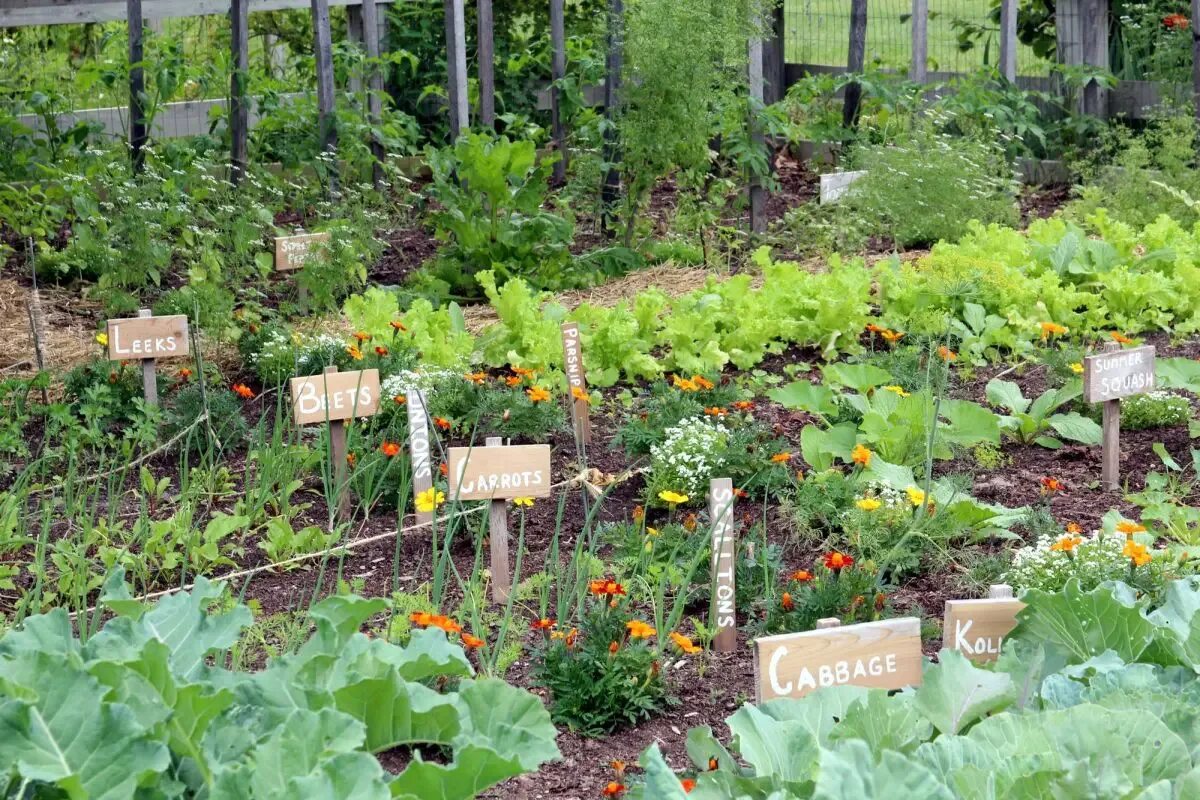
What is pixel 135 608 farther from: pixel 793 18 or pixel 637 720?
pixel 793 18

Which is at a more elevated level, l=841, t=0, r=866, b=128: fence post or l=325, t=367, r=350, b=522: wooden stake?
l=841, t=0, r=866, b=128: fence post

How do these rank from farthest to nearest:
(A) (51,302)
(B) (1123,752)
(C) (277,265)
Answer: (A) (51,302), (C) (277,265), (B) (1123,752)

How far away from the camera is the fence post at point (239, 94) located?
723 cm

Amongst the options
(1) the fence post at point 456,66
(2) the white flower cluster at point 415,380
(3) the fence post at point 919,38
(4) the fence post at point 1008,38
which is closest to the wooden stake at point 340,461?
(2) the white flower cluster at point 415,380

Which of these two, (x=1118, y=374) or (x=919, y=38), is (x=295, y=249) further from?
(x=919, y=38)

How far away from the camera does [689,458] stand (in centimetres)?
430

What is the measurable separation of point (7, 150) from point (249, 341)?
251 cm

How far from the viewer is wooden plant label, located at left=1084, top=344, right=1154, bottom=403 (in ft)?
13.8

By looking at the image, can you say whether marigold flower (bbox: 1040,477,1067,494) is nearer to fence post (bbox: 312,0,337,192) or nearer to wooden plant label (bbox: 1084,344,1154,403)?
wooden plant label (bbox: 1084,344,1154,403)

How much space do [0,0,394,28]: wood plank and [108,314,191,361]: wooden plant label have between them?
343 cm

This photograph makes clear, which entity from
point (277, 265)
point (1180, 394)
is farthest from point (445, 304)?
point (1180, 394)

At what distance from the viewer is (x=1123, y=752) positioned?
2037 mm

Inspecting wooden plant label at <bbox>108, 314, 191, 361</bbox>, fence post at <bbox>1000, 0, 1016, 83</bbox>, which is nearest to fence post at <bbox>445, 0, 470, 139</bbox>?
wooden plant label at <bbox>108, 314, 191, 361</bbox>

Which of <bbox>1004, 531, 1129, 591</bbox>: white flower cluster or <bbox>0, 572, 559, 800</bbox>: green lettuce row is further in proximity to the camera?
<bbox>1004, 531, 1129, 591</bbox>: white flower cluster
